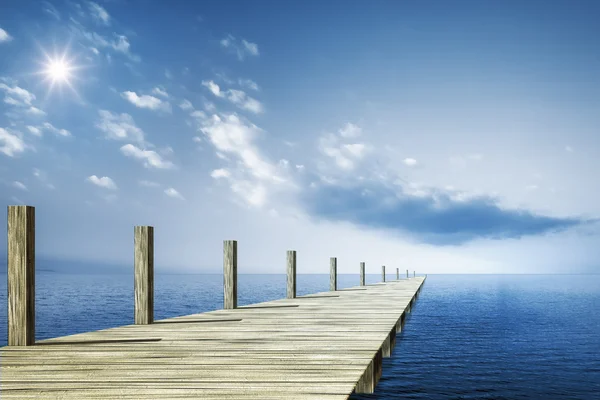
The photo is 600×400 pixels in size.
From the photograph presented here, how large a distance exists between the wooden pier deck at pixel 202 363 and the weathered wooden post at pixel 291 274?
8654 mm

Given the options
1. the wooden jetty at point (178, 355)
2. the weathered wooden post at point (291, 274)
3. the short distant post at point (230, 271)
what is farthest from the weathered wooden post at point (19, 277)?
the weathered wooden post at point (291, 274)

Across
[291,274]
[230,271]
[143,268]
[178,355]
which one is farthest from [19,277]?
[291,274]

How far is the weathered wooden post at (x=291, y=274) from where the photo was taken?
18891 millimetres

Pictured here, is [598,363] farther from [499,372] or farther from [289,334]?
[289,334]

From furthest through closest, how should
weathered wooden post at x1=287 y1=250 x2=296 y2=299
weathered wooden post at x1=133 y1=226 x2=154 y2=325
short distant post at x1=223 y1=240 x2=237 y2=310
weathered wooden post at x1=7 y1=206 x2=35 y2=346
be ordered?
weathered wooden post at x1=287 y1=250 x2=296 y2=299 → short distant post at x1=223 y1=240 x2=237 y2=310 → weathered wooden post at x1=133 y1=226 x2=154 y2=325 → weathered wooden post at x1=7 y1=206 x2=35 y2=346

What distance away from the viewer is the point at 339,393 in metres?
4.80

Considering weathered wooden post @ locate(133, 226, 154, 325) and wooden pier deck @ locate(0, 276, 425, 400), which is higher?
weathered wooden post @ locate(133, 226, 154, 325)

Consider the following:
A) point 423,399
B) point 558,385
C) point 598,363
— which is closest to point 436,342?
point 598,363

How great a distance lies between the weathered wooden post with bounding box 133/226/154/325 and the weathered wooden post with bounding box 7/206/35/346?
8.67 ft

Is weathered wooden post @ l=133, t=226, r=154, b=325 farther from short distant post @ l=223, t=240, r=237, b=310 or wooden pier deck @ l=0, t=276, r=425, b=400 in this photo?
short distant post @ l=223, t=240, r=237, b=310

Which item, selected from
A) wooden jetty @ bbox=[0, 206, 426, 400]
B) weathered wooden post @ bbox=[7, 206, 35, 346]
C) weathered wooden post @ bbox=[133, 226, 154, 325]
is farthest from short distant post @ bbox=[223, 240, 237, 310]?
weathered wooden post @ bbox=[7, 206, 35, 346]

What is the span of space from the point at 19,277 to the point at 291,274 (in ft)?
38.6

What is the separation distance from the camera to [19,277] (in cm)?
772

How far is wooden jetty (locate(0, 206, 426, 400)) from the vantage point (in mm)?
5027
